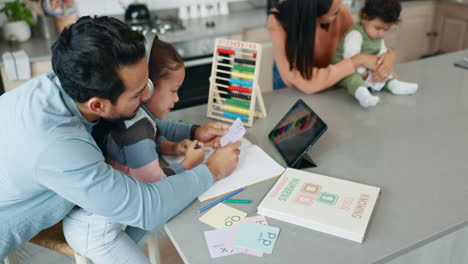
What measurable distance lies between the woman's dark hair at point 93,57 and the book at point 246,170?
1.30 feet

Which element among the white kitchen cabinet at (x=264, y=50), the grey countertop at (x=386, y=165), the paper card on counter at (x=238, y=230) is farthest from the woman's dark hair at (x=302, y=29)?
the white kitchen cabinet at (x=264, y=50)

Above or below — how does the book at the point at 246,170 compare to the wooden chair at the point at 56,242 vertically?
above

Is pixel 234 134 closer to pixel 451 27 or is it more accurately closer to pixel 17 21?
pixel 17 21

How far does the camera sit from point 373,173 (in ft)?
4.22

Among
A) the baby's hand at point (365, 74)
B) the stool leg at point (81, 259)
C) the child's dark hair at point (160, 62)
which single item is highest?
the child's dark hair at point (160, 62)

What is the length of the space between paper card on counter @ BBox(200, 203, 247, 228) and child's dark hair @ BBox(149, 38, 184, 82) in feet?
1.48

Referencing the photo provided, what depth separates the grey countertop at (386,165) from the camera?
995 mm

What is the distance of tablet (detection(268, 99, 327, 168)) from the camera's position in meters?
1.32

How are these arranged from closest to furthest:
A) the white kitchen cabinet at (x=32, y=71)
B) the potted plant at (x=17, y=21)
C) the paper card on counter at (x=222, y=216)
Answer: the paper card on counter at (x=222, y=216) → the white kitchen cabinet at (x=32, y=71) → the potted plant at (x=17, y=21)

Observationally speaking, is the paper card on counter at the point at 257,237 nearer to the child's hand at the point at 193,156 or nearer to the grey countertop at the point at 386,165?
the grey countertop at the point at 386,165

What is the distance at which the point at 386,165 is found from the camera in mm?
1325

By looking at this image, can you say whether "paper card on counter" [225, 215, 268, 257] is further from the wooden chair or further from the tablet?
the wooden chair

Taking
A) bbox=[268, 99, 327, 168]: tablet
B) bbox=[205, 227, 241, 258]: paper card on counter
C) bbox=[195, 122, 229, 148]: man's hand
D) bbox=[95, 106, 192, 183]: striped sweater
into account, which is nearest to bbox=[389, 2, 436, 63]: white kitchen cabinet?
bbox=[268, 99, 327, 168]: tablet

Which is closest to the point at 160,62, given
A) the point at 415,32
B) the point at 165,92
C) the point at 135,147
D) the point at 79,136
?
the point at 165,92
